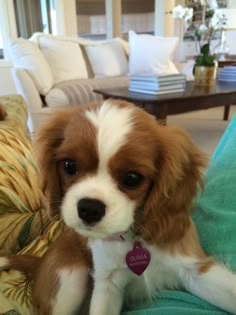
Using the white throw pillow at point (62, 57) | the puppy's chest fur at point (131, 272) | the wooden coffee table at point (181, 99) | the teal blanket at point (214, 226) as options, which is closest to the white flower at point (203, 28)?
the wooden coffee table at point (181, 99)

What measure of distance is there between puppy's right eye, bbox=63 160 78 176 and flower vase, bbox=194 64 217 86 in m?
2.94

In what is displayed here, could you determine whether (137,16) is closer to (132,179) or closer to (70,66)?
(70,66)

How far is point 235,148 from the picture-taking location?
0.92 meters

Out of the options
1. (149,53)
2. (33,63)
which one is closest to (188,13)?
(149,53)

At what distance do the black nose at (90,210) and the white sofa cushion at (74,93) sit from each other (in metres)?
2.73

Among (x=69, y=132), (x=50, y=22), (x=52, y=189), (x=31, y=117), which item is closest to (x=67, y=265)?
(x=52, y=189)

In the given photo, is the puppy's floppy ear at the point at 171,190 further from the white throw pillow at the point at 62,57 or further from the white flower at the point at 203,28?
the white throw pillow at the point at 62,57

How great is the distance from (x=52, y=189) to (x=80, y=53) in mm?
3676

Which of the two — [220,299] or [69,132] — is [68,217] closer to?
[69,132]

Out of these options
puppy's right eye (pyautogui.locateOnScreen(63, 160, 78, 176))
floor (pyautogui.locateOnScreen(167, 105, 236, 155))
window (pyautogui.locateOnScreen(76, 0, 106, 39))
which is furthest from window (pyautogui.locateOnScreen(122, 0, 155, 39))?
puppy's right eye (pyautogui.locateOnScreen(63, 160, 78, 176))

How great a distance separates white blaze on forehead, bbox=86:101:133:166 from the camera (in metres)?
0.69

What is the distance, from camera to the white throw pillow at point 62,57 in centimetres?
392

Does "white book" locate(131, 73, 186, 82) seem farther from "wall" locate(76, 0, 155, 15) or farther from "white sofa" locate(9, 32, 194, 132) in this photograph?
"wall" locate(76, 0, 155, 15)

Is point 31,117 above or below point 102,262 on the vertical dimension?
below
